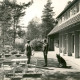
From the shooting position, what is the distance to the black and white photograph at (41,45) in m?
11.2

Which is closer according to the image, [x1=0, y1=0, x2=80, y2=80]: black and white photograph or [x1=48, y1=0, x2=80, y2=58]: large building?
[x1=0, y1=0, x2=80, y2=80]: black and white photograph

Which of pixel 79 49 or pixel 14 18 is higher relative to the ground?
pixel 14 18

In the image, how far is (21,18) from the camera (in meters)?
42.8

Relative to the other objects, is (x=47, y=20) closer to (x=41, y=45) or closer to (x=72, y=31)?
(x=41, y=45)

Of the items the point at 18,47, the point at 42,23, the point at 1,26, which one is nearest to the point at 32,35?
the point at 42,23

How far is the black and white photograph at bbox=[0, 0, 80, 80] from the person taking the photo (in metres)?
11.2

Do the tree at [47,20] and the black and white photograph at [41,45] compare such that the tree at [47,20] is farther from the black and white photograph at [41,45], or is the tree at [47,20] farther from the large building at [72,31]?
the large building at [72,31]

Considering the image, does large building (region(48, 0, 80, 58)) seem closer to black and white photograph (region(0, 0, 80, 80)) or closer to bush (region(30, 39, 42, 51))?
black and white photograph (region(0, 0, 80, 80))

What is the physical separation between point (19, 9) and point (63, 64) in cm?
2953

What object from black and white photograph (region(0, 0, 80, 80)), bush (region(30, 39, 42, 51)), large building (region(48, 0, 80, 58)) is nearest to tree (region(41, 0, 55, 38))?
black and white photograph (region(0, 0, 80, 80))

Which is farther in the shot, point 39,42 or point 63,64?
point 39,42

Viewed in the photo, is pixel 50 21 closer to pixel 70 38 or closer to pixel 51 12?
pixel 51 12

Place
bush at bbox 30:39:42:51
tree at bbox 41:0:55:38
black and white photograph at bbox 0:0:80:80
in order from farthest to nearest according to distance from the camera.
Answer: tree at bbox 41:0:55:38 < bush at bbox 30:39:42:51 < black and white photograph at bbox 0:0:80:80

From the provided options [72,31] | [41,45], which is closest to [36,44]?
[41,45]
